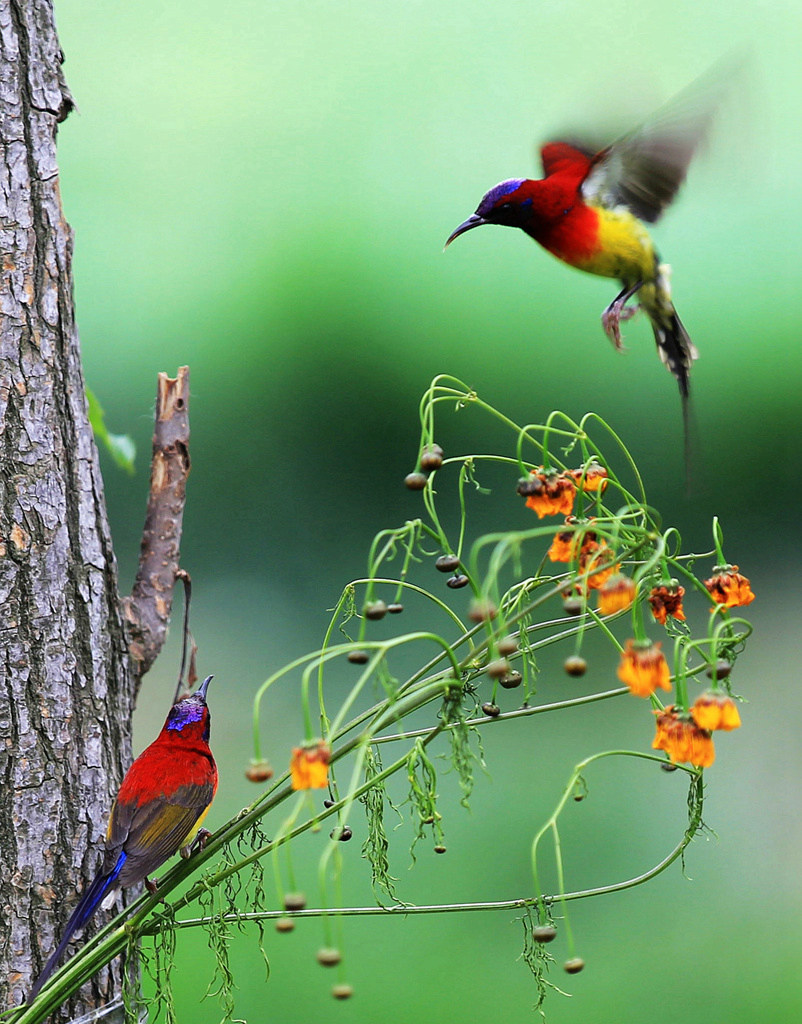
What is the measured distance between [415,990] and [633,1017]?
0.37 m

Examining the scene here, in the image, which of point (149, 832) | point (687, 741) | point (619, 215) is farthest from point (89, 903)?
point (619, 215)

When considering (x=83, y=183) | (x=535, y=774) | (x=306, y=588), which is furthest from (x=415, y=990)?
(x=83, y=183)

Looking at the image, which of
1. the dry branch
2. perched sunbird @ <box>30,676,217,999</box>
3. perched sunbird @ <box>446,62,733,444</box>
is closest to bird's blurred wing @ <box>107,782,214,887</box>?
perched sunbird @ <box>30,676,217,999</box>

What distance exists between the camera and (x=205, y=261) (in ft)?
7.42

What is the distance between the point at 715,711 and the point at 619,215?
17.4 inches

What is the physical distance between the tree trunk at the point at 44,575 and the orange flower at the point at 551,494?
1.33ft

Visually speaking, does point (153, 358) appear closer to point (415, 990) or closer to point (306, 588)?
point (306, 588)

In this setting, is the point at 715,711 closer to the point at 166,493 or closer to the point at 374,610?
the point at 374,610

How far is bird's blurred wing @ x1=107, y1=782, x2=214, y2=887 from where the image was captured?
0.69 metres

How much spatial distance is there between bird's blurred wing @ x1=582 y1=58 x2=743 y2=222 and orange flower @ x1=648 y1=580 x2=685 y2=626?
334mm

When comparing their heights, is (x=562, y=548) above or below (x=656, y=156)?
below

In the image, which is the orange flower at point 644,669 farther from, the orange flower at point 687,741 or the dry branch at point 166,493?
the dry branch at point 166,493

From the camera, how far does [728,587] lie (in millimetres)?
519

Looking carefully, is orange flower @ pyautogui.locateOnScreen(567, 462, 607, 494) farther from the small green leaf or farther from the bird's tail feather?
the small green leaf
